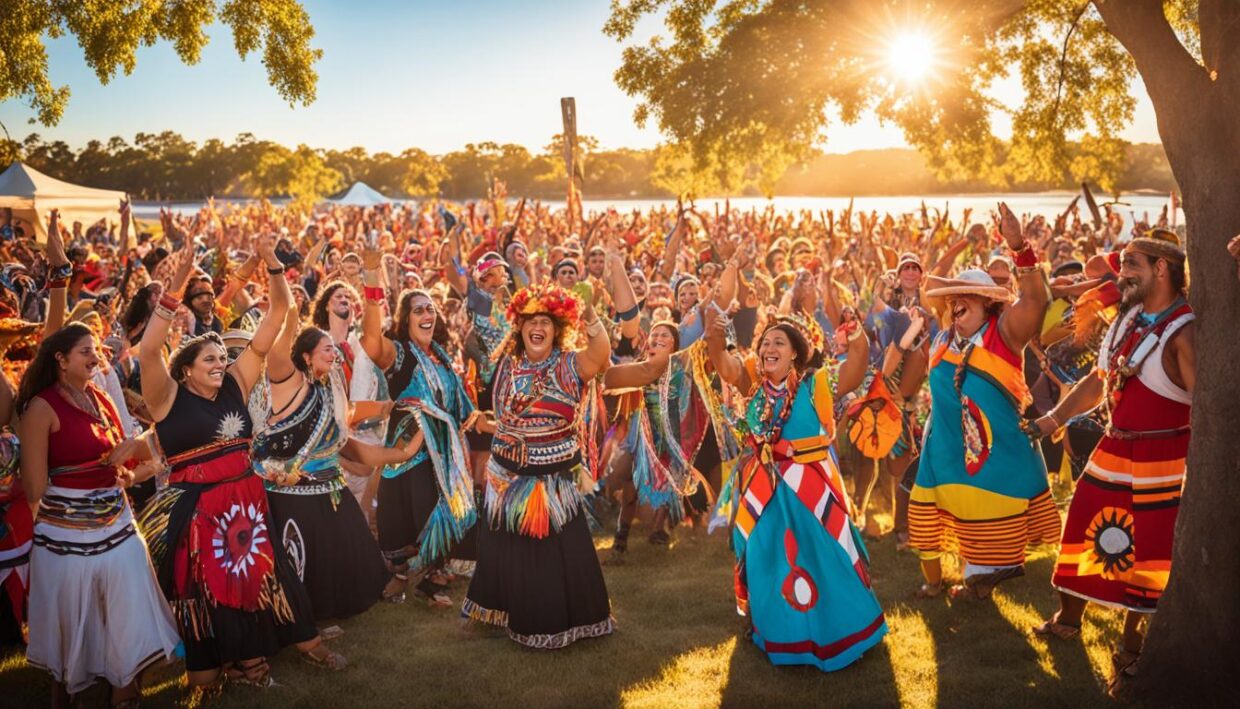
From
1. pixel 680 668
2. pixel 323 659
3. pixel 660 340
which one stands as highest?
pixel 660 340

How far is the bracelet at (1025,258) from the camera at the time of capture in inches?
211

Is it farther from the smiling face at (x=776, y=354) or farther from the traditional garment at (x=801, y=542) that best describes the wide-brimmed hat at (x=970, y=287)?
the smiling face at (x=776, y=354)

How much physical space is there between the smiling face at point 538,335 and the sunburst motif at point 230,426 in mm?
1603

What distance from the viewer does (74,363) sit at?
4.44m

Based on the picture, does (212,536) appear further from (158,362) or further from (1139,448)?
(1139,448)

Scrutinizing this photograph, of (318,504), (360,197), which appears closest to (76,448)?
(318,504)

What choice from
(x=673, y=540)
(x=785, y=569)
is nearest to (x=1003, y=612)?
(x=785, y=569)

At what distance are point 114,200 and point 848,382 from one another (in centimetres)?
3022

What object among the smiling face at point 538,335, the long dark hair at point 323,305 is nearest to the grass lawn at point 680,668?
the smiling face at point 538,335

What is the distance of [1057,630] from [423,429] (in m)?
4.08

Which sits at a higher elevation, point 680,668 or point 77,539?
point 77,539

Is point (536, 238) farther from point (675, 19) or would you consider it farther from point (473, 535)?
point (473, 535)

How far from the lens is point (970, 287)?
551cm

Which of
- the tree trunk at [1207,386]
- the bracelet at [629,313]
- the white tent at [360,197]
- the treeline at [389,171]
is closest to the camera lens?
the tree trunk at [1207,386]
